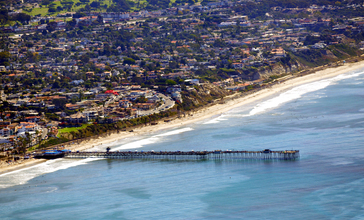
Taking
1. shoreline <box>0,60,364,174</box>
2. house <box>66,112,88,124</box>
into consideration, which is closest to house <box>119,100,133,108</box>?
shoreline <box>0,60,364,174</box>

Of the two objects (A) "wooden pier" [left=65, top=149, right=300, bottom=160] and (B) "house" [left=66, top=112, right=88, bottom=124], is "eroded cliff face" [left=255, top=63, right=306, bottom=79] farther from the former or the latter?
(A) "wooden pier" [left=65, top=149, right=300, bottom=160]

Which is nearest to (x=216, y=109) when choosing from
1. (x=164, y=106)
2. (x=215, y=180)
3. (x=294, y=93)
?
(x=164, y=106)

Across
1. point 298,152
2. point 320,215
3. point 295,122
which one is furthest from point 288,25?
point 320,215

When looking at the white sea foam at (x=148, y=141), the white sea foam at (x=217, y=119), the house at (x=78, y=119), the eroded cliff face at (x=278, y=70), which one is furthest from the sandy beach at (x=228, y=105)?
the eroded cliff face at (x=278, y=70)

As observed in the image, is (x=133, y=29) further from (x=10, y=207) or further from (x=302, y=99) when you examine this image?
(x=10, y=207)

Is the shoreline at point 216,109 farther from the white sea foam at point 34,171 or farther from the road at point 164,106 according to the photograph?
the road at point 164,106

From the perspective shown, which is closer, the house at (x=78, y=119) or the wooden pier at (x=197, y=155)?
the wooden pier at (x=197, y=155)
